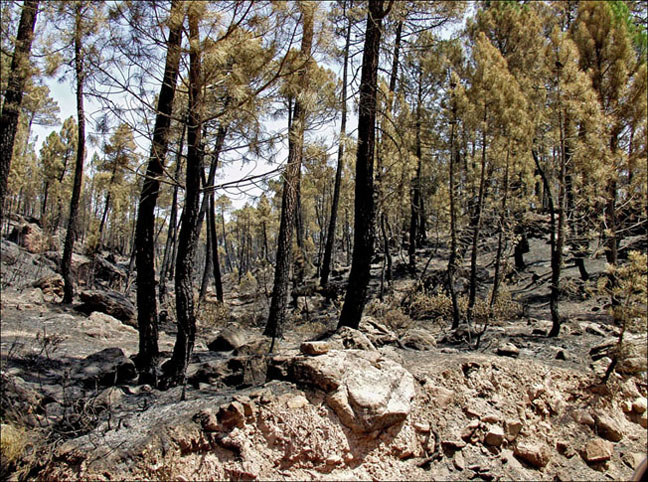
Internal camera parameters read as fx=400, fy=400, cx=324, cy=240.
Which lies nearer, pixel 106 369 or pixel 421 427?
pixel 421 427

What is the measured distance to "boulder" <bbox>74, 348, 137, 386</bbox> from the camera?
4465mm

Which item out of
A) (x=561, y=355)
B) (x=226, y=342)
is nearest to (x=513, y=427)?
(x=561, y=355)

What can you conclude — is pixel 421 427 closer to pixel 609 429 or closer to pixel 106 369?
pixel 609 429

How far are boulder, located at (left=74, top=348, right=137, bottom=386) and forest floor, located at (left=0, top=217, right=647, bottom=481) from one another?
18mm

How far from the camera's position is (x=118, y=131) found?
4105 millimetres

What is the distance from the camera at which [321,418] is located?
3.75 meters

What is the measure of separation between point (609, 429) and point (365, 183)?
4239mm

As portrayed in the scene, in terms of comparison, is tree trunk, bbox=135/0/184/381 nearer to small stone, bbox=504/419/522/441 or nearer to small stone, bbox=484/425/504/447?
small stone, bbox=484/425/504/447

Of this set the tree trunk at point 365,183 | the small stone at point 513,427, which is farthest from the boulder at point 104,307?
the small stone at point 513,427

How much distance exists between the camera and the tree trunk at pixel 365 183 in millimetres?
5996

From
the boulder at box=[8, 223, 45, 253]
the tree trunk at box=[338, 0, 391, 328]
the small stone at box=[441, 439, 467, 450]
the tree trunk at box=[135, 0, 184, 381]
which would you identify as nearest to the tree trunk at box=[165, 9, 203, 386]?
the tree trunk at box=[135, 0, 184, 381]

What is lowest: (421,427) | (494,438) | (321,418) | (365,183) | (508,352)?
(494,438)

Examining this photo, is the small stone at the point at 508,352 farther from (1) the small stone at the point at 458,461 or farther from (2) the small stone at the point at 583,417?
(1) the small stone at the point at 458,461

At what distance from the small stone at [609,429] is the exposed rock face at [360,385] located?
2.20 metres
